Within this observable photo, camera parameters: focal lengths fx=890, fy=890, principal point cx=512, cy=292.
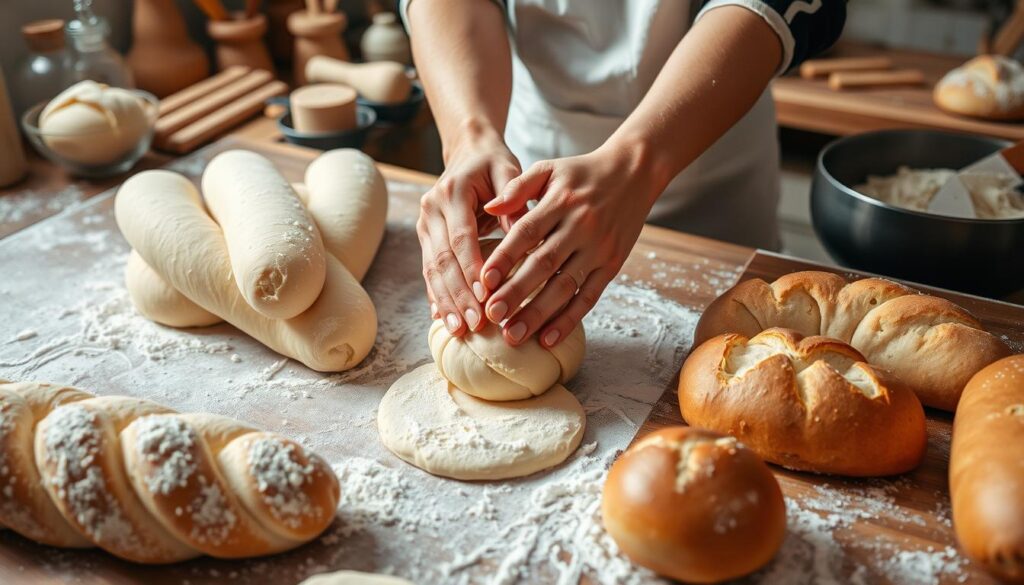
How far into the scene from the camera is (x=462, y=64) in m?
1.58

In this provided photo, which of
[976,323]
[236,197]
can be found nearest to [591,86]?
[236,197]

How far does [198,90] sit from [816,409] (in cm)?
189

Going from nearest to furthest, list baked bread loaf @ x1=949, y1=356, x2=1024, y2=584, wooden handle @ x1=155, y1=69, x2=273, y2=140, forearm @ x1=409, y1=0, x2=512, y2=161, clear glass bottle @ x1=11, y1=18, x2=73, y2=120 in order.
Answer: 1. baked bread loaf @ x1=949, y1=356, x2=1024, y2=584
2. forearm @ x1=409, y1=0, x2=512, y2=161
3. clear glass bottle @ x1=11, y1=18, x2=73, y2=120
4. wooden handle @ x1=155, y1=69, x2=273, y2=140

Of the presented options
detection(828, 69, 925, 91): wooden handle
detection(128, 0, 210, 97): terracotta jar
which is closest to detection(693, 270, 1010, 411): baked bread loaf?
detection(828, 69, 925, 91): wooden handle

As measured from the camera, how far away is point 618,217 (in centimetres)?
130

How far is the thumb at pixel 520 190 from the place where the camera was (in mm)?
1278

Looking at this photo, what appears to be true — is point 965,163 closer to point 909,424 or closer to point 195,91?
point 909,424

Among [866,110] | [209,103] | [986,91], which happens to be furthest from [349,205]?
[986,91]

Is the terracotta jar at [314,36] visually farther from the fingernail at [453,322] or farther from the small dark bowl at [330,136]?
the fingernail at [453,322]

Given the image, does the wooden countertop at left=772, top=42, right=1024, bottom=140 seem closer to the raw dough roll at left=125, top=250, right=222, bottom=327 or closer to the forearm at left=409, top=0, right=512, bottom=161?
the forearm at left=409, top=0, right=512, bottom=161

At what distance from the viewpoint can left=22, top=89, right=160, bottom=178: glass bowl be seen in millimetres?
1854

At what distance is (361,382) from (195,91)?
53.5 inches

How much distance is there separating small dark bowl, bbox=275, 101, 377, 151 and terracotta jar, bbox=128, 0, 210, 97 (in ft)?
1.50

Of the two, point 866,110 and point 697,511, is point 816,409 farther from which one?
point 866,110
